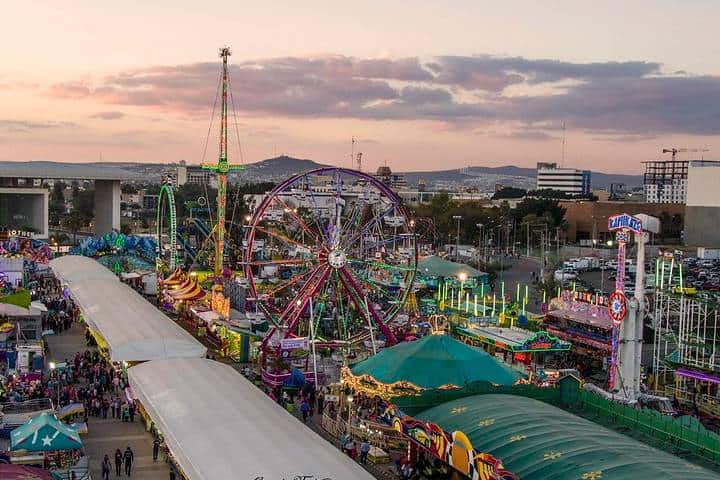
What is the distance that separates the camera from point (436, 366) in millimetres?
24891

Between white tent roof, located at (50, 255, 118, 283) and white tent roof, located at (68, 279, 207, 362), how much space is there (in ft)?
11.3

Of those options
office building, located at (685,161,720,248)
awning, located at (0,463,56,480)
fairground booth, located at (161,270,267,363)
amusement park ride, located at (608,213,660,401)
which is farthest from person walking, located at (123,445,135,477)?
office building, located at (685,161,720,248)

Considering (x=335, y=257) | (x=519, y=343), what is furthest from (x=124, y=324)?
(x=519, y=343)

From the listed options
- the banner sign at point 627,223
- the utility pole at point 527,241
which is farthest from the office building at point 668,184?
the banner sign at point 627,223

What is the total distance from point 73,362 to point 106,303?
16.6ft

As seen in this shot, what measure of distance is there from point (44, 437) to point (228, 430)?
16.0 feet

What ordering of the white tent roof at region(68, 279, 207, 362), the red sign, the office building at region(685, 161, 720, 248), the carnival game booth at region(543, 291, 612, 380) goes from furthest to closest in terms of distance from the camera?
the office building at region(685, 161, 720, 248), the carnival game booth at region(543, 291, 612, 380), the white tent roof at region(68, 279, 207, 362), the red sign

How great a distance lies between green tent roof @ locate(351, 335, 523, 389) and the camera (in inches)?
964

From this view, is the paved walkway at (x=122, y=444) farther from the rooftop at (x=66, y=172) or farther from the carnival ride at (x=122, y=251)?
the rooftop at (x=66, y=172)

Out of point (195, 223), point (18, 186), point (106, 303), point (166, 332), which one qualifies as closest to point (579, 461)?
point (166, 332)

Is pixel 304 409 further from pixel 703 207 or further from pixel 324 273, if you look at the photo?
pixel 703 207

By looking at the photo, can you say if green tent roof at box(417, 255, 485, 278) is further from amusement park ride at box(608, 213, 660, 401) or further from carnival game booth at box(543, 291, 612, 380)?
amusement park ride at box(608, 213, 660, 401)

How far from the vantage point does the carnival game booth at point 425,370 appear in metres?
24.2

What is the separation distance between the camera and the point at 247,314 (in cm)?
3994
